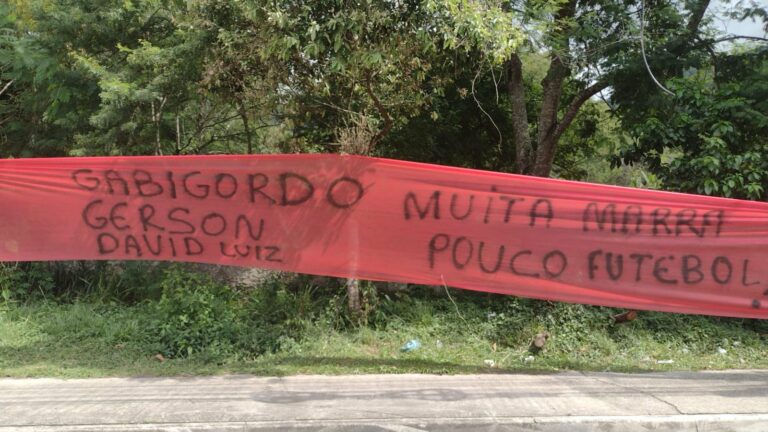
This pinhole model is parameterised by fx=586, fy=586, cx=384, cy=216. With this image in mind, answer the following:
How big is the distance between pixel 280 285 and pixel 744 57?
627 cm

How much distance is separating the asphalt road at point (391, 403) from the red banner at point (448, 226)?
793mm

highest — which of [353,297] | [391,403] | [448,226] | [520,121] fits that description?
[520,121]

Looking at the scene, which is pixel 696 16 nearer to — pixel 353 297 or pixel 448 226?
pixel 448 226

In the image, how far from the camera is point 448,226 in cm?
526

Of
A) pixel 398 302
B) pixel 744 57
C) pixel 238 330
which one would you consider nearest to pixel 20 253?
pixel 238 330

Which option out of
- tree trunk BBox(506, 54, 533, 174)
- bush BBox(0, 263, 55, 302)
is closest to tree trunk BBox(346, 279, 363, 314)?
tree trunk BBox(506, 54, 533, 174)

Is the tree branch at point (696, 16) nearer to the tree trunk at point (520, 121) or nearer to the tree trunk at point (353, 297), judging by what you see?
the tree trunk at point (520, 121)

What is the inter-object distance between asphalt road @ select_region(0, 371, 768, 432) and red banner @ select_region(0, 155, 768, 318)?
0.79 m

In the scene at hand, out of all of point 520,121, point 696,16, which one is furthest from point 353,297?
point 696,16

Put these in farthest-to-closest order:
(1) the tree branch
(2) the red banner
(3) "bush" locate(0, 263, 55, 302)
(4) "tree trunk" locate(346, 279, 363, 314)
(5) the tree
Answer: (1) the tree branch
(3) "bush" locate(0, 263, 55, 302)
(5) the tree
(4) "tree trunk" locate(346, 279, 363, 314)
(2) the red banner

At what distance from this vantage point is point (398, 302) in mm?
6359

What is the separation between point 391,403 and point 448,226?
164 cm

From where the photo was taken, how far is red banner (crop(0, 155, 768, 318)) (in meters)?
5.22

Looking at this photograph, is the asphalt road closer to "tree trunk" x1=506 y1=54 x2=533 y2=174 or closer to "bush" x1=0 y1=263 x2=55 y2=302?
"bush" x1=0 y1=263 x2=55 y2=302
